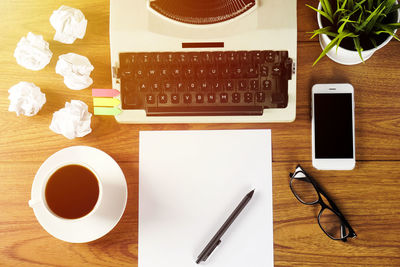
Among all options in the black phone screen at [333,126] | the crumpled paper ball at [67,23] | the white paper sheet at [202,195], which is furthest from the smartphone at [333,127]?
the crumpled paper ball at [67,23]

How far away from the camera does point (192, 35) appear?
0.79 meters

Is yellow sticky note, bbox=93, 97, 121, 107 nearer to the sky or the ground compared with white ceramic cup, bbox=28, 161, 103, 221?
nearer to the sky

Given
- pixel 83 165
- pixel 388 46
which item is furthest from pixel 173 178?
pixel 388 46

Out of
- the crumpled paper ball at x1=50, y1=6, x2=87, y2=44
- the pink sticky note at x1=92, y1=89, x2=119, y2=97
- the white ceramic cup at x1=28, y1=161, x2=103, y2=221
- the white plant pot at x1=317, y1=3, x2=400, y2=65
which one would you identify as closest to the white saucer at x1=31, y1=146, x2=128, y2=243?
the white ceramic cup at x1=28, y1=161, x2=103, y2=221

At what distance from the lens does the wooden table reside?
795mm

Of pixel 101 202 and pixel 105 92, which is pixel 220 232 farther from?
pixel 105 92

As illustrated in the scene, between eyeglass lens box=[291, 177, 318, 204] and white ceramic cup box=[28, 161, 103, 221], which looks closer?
white ceramic cup box=[28, 161, 103, 221]

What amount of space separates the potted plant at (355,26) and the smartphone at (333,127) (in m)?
0.07

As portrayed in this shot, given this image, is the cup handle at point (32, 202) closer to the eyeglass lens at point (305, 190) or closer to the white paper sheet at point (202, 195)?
the white paper sheet at point (202, 195)

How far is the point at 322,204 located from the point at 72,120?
534 millimetres

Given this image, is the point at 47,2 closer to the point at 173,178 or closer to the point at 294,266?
the point at 173,178

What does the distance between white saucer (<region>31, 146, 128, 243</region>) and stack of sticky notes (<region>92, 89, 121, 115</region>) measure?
3.2 inches

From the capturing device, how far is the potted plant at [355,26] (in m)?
0.69

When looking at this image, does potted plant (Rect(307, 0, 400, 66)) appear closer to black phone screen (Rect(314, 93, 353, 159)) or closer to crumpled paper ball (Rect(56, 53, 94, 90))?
black phone screen (Rect(314, 93, 353, 159))
